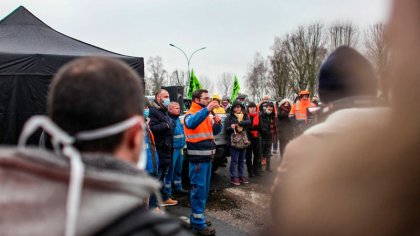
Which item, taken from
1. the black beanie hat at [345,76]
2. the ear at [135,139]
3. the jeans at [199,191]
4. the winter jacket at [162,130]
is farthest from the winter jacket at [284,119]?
the ear at [135,139]

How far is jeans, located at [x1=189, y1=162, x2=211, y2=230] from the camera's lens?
15.4 ft

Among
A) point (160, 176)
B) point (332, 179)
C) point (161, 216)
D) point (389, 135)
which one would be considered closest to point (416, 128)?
point (389, 135)

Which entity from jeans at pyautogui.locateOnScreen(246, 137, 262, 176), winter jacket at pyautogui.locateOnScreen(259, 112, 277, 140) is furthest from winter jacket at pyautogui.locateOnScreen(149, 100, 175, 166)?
winter jacket at pyautogui.locateOnScreen(259, 112, 277, 140)

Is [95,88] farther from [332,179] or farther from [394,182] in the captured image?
[394,182]

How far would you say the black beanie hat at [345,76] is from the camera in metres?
1.42

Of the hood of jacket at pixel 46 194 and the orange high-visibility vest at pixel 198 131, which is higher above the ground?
the hood of jacket at pixel 46 194

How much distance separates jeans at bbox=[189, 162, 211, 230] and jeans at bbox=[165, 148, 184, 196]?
1657 millimetres

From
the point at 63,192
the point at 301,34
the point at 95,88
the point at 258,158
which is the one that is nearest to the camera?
the point at 63,192

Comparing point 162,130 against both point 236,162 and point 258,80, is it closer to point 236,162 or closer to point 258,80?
point 236,162

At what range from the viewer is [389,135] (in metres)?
1.06

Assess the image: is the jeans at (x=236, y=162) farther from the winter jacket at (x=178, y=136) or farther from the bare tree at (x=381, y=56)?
the bare tree at (x=381, y=56)

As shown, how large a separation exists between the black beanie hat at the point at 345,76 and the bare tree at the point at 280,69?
125 ft

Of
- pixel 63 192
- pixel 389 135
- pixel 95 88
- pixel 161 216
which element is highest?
pixel 95 88

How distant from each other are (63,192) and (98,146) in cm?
17
